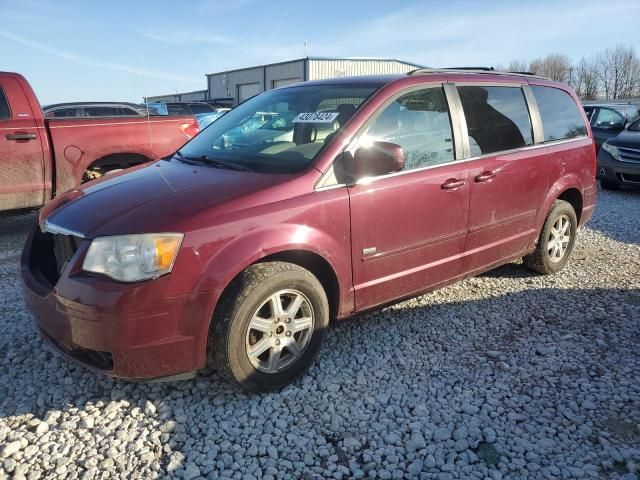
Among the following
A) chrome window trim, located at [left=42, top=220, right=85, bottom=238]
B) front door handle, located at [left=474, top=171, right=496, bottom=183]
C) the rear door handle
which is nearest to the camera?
chrome window trim, located at [left=42, top=220, right=85, bottom=238]

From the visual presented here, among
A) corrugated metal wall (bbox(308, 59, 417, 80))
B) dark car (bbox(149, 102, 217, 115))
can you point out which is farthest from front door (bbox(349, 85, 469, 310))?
corrugated metal wall (bbox(308, 59, 417, 80))

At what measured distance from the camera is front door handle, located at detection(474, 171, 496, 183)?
380 cm

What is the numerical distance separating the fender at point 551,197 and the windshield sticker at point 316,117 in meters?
2.20

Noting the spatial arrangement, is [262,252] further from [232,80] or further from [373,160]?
[232,80]

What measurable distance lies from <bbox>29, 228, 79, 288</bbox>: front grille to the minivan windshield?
101 cm

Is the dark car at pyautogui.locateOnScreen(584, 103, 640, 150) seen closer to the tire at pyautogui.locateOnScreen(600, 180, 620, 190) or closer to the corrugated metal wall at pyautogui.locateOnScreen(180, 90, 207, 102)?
the tire at pyautogui.locateOnScreen(600, 180, 620, 190)

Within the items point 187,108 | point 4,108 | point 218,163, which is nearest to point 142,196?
Result: point 218,163

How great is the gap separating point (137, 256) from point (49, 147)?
13.9 ft

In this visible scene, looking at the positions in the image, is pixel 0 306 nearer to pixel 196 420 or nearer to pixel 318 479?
pixel 196 420

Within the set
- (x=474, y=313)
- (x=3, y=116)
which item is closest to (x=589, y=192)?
(x=474, y=313)

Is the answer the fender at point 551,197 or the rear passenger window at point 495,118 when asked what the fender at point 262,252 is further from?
the fender at point 551,197

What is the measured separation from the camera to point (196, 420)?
274cm

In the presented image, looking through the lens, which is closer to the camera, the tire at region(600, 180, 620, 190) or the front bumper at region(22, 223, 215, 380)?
the front bumper at region(22, 223, 215, 380)

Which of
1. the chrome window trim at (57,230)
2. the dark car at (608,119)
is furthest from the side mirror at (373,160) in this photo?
the dark car at (608,119)
